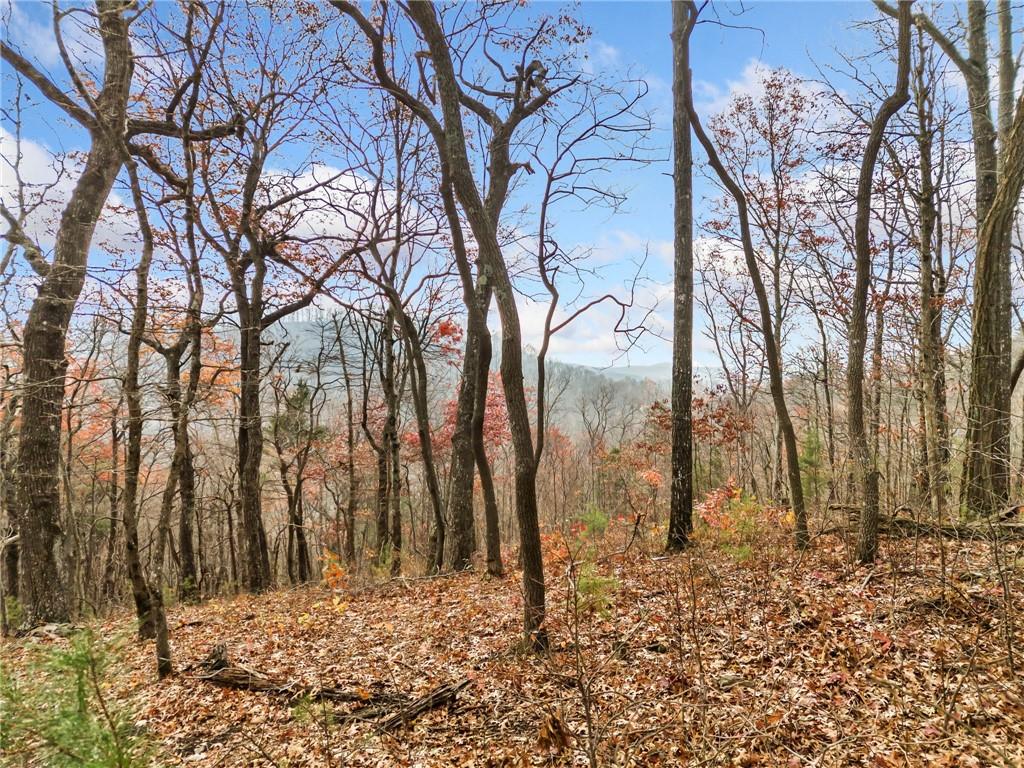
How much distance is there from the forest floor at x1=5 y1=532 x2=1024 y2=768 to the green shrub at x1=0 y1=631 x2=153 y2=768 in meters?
0.38

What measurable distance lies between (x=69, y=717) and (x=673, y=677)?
12.5 ft

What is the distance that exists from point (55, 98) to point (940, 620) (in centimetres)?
1136

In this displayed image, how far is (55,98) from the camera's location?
6754 mm

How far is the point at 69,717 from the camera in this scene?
75.4 inches

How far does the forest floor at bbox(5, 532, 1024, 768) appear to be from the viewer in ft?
10.6

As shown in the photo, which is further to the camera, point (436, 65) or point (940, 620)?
point (436, 65)

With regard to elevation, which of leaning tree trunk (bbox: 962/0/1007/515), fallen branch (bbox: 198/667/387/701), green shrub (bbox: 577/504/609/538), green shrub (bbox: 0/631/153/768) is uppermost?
leaning tree trunk (bbox: 962/0/1007/515)

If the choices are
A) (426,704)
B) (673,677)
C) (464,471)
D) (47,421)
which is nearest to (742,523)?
(673,677)

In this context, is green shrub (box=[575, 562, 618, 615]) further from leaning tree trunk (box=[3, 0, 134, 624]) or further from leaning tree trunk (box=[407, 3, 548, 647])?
leaning tree trunk (box=[3, 0, 134, 624])

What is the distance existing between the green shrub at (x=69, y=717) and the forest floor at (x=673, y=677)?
38 cm

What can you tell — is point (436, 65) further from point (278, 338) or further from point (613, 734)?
point (278, 338)

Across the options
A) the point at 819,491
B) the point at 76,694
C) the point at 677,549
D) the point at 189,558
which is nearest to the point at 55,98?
the point at 76,694

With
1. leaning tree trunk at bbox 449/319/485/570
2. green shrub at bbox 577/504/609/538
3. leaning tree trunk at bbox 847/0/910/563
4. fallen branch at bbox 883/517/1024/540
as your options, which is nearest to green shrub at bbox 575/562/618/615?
leaning tree trunk at bbox 847/0/910/563

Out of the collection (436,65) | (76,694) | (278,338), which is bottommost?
(76,694)
